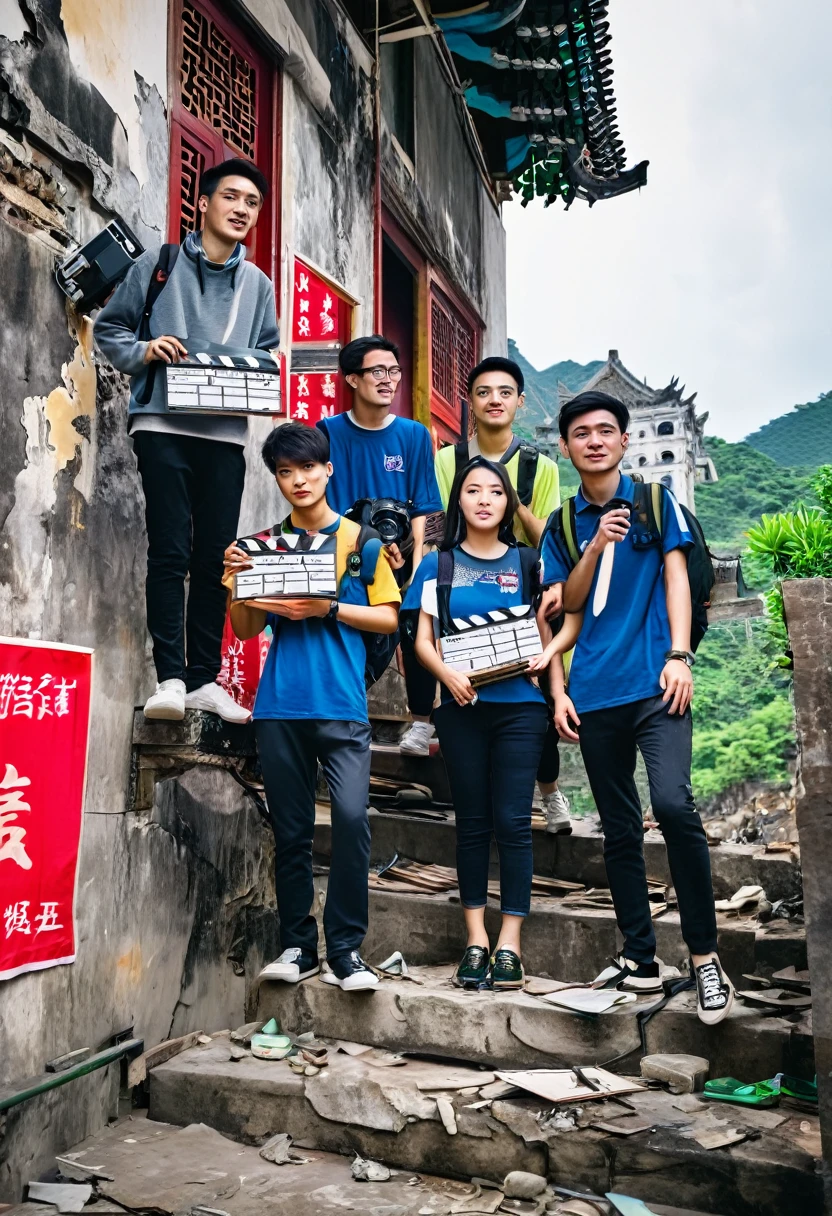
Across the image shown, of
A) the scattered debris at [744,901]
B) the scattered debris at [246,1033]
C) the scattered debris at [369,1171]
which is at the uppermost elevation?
the scattered debris at [744,901]

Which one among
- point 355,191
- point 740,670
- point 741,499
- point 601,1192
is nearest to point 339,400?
point 355,191

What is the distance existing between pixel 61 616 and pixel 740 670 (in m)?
30.4

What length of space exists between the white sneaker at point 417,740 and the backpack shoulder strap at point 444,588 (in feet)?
5.62

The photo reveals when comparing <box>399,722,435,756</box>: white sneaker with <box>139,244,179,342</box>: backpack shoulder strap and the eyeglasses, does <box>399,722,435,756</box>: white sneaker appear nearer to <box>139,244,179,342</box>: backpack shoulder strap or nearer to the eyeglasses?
the eyeglasses

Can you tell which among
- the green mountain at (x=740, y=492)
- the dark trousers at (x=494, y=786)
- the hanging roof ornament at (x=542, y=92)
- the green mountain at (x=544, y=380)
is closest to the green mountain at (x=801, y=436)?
the green mountain at (x=740, y=492)

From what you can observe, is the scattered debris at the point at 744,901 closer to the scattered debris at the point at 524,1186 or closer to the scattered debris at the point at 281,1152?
the scattered debris at the point at 524,1186

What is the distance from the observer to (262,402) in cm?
366

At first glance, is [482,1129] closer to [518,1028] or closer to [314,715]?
[518,1028]

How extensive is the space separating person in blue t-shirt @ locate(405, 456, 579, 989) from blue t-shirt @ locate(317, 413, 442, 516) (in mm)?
372

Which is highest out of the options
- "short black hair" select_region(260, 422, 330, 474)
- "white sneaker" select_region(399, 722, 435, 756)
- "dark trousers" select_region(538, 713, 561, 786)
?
"short black hair" select_region(260, 422, 330, 474)

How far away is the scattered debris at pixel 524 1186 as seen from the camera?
3002mm

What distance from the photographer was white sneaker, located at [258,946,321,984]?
3.81 meters

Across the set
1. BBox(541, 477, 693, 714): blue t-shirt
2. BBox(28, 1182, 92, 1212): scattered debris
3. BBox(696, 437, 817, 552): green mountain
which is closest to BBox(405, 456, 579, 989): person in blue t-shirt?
BBox(541, 477, 693, 714): blue t-shirt

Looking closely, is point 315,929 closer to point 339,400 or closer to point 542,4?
point 339,400
